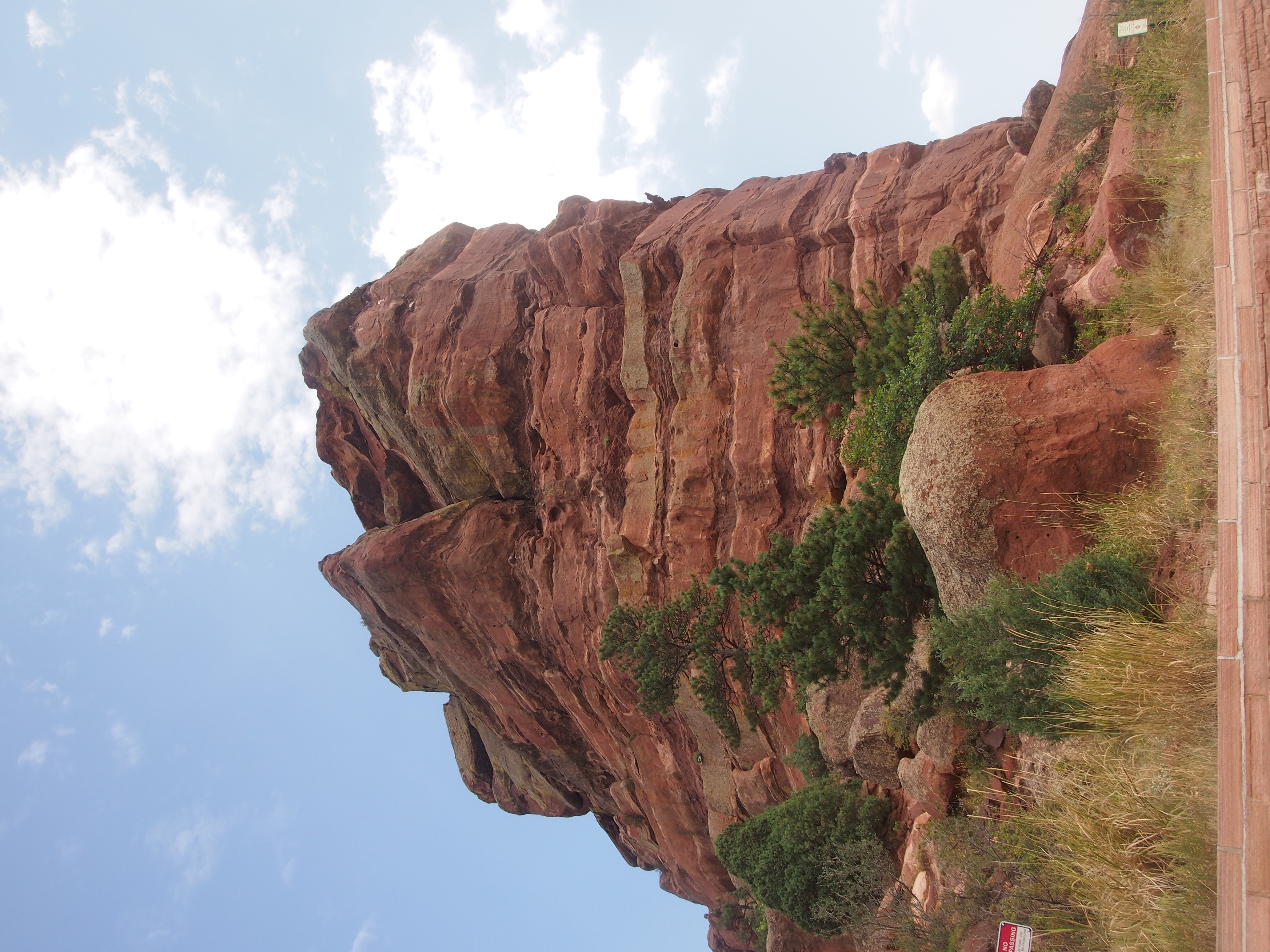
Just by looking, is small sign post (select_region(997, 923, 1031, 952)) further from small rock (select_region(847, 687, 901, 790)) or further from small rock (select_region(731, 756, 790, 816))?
small rock (select_region(731, 756, 790, 816))

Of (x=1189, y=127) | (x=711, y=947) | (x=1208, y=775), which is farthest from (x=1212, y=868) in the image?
(x=711, y=947)

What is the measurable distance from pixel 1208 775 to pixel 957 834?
20.4 ft

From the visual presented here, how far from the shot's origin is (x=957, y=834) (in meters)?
11.4

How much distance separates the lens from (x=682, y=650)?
19.1m

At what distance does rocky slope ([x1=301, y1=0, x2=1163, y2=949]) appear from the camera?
18375mm

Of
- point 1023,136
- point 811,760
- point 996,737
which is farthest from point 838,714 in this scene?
point 1023,136

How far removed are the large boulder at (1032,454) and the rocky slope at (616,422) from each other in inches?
222

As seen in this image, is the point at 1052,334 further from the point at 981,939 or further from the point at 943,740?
the point at 981,939

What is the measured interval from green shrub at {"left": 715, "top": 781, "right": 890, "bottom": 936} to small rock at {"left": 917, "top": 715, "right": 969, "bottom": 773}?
3.41 metres

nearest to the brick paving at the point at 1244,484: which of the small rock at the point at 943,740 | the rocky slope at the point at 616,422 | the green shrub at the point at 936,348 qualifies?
the green shrub at the point at 936,348

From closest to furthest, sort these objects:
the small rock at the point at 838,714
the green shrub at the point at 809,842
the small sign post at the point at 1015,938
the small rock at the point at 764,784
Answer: the small sign post at the point at 1015,938 < the green shrub at the point at 809,842 < the small rock at the point at 838,714 < the small rock at the point at 764,784

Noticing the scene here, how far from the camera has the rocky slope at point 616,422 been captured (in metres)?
18.4

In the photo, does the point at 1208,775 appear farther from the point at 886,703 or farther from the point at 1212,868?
the point at 886,703

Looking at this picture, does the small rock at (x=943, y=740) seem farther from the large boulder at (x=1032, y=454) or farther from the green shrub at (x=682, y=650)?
the green shrub at (x=682, y=650)
